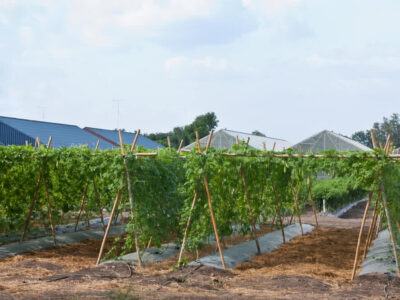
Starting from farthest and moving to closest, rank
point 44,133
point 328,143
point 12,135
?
point 328,143 → point 44,133 → point 12,135

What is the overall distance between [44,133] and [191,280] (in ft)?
62.9

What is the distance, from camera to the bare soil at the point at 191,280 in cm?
582

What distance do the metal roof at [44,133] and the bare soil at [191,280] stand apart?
13.2m

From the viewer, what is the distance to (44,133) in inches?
933

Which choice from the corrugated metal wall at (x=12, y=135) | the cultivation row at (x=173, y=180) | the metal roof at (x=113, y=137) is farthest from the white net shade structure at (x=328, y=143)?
the cultivation row at (x=173, y=180)

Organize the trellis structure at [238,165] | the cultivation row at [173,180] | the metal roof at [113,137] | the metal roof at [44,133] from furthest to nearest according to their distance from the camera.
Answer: the metal roof at [113,137] → the metal roof at [44,133] → the cultivation row at [173,180] → the trellis structure at [238,165]

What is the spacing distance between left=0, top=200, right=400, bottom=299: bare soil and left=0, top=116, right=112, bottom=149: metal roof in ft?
43.3

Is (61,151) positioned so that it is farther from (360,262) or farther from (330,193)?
(330,193)

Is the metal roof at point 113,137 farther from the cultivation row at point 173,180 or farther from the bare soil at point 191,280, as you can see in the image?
the bare soil at point 191,280

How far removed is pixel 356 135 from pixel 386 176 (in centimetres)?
6929

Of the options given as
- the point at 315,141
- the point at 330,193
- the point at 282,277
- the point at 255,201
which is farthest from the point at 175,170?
the point at 315,141

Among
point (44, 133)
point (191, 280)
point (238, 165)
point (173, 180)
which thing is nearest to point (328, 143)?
point (44, 133)

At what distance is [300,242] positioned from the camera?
35.4ft

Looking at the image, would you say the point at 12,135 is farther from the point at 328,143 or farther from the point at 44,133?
the point at 328,143
